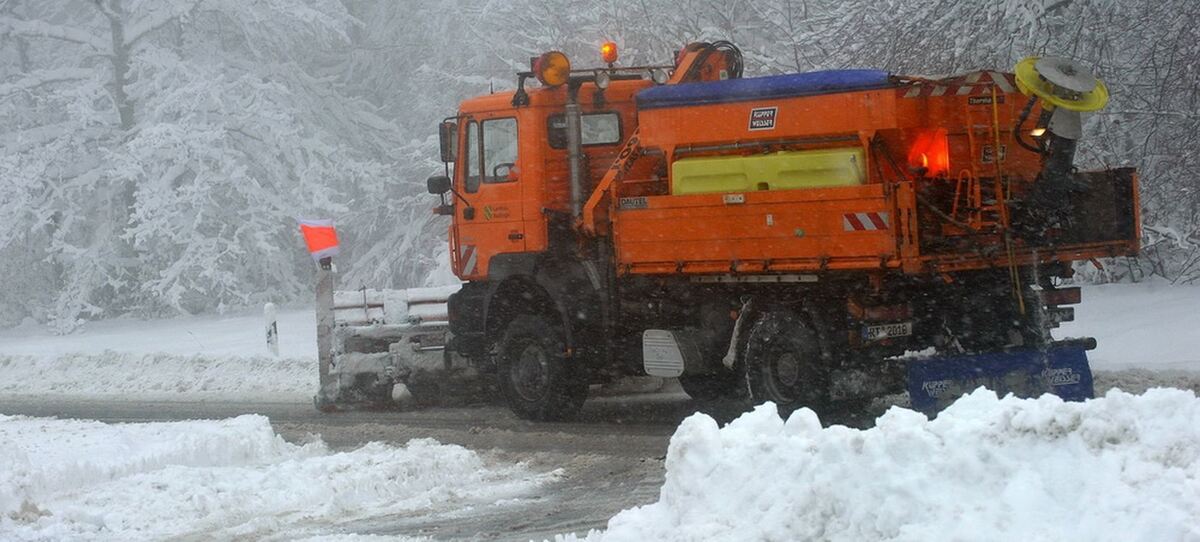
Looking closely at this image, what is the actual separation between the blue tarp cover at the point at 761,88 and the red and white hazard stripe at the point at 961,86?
0.31 meters

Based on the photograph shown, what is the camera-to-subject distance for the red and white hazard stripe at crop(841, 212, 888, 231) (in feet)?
32.1

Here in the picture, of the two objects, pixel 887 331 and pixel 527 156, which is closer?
pixel 887 331

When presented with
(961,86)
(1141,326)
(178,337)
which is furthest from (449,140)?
(178,337)

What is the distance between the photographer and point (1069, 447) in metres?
5.23

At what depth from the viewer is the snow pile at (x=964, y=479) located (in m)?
4.86

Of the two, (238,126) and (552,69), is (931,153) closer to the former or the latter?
(552,69)

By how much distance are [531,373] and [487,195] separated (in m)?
1.58

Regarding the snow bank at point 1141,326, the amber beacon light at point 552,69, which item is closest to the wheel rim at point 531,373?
the amber beacon light at point 552,69

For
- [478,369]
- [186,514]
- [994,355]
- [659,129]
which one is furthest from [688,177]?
[186,514]

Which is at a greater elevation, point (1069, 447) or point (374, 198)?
point (374, 198)

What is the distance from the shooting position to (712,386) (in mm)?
12820

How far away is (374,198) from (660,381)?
17305mm

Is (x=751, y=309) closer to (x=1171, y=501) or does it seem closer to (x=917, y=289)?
(x=917, y=289)

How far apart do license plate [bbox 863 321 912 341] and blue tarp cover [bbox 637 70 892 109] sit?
1661mm
